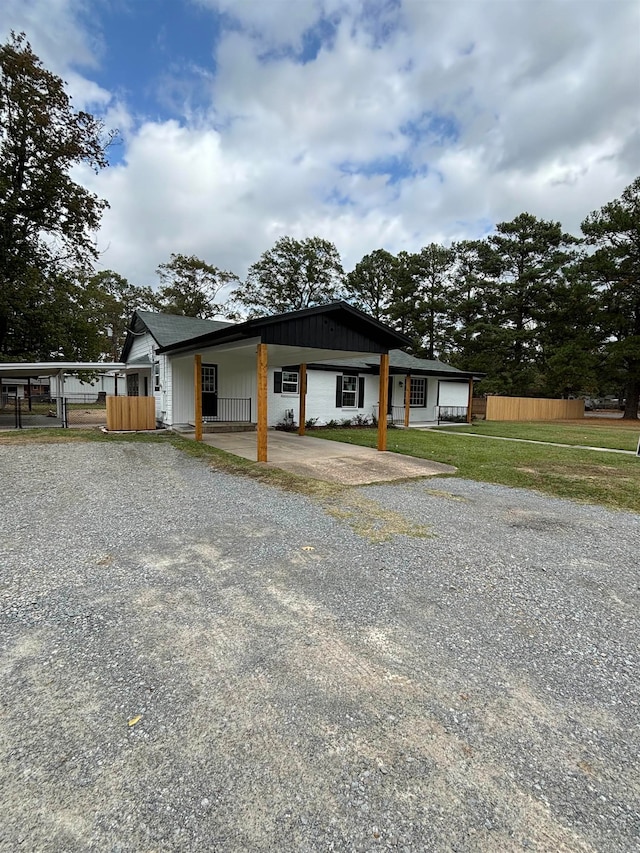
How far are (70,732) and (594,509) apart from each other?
21.1 ft

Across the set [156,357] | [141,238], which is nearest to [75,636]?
[156,357]

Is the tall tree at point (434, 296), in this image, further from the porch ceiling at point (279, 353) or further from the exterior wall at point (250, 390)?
the porch ceiling at point (279, 353)

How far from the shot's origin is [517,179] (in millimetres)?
18734

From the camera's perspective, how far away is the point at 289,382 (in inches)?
641

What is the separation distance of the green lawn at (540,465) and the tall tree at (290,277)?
24.9 metres

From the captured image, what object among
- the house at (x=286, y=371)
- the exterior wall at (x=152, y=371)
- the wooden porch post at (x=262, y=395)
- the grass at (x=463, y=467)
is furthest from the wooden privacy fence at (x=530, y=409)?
the wooden porch post at (x=262, y=395)

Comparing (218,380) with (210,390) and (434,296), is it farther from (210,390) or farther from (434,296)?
(434,296)

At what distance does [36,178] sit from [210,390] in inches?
542

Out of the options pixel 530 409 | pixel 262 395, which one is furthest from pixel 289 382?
pixel 530 409

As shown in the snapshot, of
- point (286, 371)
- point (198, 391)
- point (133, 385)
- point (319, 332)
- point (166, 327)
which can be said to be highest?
point (166, 327)

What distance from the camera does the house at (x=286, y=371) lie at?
944 cm

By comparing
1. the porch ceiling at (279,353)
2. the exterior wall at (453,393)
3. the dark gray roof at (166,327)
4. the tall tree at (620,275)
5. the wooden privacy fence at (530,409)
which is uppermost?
the tall tree at (620,275)

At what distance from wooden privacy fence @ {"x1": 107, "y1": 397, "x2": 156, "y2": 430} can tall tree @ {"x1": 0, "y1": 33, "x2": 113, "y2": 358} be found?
8.72m

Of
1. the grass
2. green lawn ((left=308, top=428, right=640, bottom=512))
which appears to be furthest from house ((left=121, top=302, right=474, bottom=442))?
green lawn ((left=308, top=428, right=640, bottom=512))
